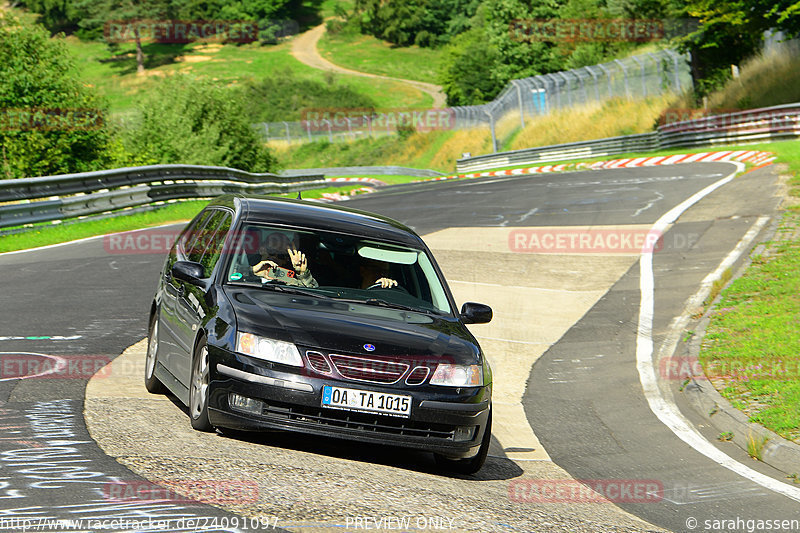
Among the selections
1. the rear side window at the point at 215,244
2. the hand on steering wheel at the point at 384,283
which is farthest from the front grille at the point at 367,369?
the rear side window at the point at 215,244

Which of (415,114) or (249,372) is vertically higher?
(249,372)

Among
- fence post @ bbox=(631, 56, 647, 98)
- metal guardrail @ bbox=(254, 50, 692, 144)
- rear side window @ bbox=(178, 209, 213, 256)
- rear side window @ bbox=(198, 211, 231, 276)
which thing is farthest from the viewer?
fence post @ bbox=(631, 56, 647, 98)

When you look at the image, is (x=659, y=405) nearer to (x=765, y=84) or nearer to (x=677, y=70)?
(x=765, y=84)

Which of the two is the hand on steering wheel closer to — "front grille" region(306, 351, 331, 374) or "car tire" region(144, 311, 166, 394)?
"front grille" region(306, 351, 331, 374)

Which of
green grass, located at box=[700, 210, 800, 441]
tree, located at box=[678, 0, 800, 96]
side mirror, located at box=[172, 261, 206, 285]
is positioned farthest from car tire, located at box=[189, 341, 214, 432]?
tree, located at box=[678, 0, 800, 96]

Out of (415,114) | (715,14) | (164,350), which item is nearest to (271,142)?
(415,114)

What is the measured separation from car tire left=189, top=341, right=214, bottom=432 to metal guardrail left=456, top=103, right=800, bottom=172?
34.7 meters

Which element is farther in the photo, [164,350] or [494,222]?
[494,222]

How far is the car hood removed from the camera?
668cm

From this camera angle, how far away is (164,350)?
8281 millimetres

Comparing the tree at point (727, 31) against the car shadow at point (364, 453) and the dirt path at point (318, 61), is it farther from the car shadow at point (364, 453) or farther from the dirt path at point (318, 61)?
the dirt path at point (318, 61)

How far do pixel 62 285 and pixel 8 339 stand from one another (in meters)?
4.05

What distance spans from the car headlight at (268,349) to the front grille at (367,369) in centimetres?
23

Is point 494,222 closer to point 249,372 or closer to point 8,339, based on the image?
point 8,339
